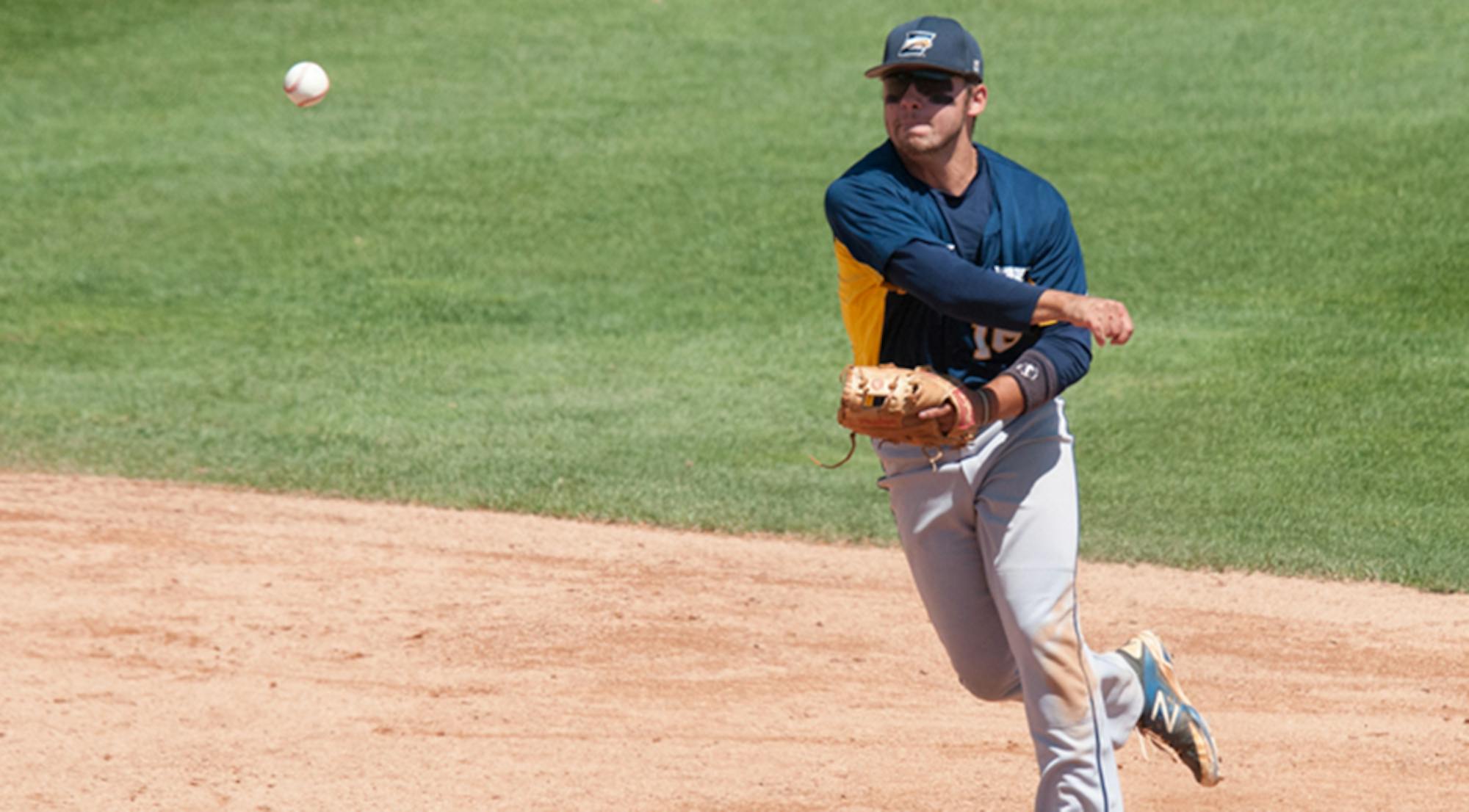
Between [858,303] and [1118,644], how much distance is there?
2890 mm

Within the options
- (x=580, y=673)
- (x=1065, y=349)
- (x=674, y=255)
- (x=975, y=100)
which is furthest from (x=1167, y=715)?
(x=674, y=255)

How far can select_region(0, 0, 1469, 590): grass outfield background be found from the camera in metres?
9.84

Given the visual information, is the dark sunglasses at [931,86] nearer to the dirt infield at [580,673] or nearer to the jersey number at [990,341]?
the jersey number at [990,341]

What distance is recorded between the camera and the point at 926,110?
466 centimetres

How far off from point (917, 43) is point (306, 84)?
7.61 m

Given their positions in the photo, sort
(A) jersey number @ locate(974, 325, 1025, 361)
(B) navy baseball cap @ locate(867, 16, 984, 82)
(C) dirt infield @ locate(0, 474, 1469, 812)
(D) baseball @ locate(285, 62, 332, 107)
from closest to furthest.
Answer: (B) navy baseball cap @ locate(867, 16, 984, 82), (A) jersey number @ locate(974, 325, 1025, 361), (C) dirt infield @ locate(0, 474, 1469, 812), (D) baseball @ locate(285, 62, 332, 107)

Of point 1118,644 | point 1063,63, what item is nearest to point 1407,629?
point 1118,644

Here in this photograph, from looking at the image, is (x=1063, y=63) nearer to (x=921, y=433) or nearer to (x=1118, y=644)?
(x=1118, y=644)

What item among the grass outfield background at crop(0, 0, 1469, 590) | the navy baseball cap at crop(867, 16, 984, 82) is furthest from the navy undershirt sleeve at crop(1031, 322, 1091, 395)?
the grass outfield background at crop(0, 0, 1469, 590)

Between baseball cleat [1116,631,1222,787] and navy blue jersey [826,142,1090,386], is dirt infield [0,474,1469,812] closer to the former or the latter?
baseball cleat [1116,631,1222,787]

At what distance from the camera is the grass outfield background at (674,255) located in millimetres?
9836

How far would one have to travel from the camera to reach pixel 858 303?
16.0 ft

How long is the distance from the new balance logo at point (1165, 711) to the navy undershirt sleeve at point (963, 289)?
53.6 inches

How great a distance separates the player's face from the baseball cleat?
1.60 m
